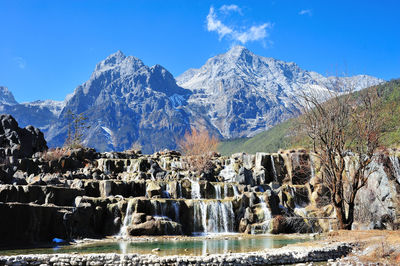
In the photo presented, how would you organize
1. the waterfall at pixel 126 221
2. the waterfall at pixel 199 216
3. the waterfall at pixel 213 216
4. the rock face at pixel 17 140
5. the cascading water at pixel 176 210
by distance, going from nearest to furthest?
1. the waterfall at pixel 126 221
2. the cascading water at pixel 176 210
3. the waterfall at pixel 199 216
4. the waterfall at pixel 213 216
5. the rock face at pixel 17 140

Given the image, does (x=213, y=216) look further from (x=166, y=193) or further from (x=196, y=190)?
(x=166, y=193)

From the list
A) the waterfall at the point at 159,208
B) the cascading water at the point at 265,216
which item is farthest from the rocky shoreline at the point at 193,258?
the waterfall at the point at 159,208

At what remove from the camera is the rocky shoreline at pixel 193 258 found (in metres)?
16.5

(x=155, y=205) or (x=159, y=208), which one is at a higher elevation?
(x=155, y=205)

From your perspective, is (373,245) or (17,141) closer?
(373,245)

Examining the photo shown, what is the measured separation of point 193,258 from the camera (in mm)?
16609

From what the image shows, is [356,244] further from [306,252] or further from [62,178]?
[62,178]

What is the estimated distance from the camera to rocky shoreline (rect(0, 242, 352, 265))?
54.0 ft

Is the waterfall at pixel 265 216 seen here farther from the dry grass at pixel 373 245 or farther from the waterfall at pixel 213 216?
the dry grass at pixel 373 245

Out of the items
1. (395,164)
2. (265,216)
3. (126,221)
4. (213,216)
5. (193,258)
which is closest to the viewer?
(193,258)

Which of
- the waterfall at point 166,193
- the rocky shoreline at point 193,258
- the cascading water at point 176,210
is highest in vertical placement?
the waterfall at point 166,193

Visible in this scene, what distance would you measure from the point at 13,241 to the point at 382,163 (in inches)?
1488

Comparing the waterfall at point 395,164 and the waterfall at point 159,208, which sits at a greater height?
the waterfall at point 395,164

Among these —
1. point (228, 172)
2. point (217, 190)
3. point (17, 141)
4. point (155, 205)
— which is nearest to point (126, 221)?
point (155, 205)
